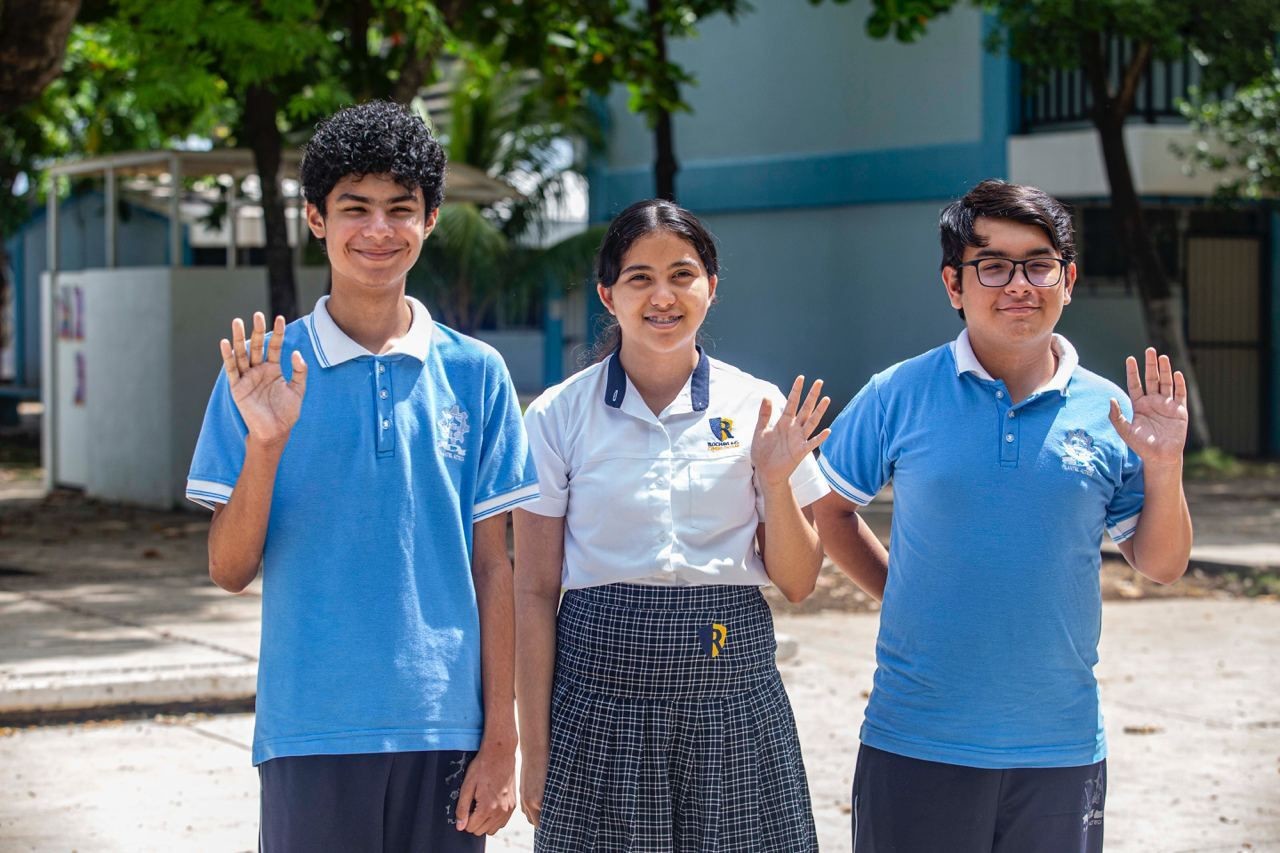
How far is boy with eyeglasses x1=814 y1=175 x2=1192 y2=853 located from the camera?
3.20 metres

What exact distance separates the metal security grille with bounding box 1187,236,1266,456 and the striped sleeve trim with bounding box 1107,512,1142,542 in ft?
59.8

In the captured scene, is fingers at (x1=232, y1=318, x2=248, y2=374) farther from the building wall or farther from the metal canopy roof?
the building wall

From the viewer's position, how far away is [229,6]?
35.1 ft

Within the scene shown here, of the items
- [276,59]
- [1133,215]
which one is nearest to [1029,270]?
[276,59]

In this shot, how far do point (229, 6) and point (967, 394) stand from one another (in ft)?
27.7

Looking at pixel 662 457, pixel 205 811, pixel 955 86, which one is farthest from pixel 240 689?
pixel 955 86

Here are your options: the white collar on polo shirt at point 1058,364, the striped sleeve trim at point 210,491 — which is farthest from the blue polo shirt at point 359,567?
the white collar on polo shirt at point 1058,364

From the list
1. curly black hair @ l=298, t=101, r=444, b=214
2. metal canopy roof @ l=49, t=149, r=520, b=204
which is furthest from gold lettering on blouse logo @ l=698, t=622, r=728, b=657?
metal canopy roof @ l=49, t=149, r=520, b=204

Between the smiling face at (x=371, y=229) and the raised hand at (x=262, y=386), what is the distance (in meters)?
0.21

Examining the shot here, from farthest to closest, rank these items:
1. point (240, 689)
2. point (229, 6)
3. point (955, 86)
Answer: point (955, 86) < point (229, 6) < point (240, 689)

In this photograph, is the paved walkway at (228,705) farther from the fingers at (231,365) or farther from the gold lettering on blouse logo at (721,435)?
the fingers at (231,365)

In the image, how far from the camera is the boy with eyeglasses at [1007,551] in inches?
126

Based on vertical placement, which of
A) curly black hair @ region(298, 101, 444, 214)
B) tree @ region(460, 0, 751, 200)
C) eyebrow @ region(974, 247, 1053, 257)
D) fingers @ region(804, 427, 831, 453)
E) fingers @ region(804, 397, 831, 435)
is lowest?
fingers @ region(804, 427, 831, 453)

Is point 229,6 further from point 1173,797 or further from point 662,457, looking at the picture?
point 662,457
